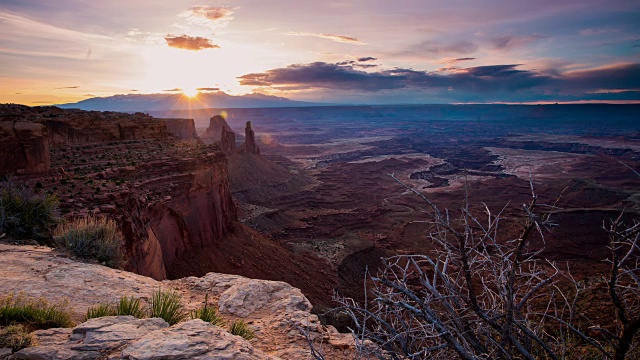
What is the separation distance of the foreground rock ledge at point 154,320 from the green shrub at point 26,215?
1.09m

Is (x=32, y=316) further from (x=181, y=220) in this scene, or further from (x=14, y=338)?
(x=181, y=220)

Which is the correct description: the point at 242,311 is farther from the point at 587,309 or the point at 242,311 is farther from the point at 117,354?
the point at 587,309

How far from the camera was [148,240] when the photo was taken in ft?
44.5

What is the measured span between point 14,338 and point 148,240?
10791 millimetres

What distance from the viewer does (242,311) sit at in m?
6.54

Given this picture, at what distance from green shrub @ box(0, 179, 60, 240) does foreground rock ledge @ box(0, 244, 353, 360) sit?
1.09 meters

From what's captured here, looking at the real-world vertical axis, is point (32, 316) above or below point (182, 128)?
below

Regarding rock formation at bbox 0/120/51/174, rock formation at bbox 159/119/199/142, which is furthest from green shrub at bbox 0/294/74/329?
rock formation at bbox 159/119/199/142

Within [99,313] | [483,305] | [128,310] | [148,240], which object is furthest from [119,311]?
[148,240]

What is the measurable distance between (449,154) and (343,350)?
4506 inches

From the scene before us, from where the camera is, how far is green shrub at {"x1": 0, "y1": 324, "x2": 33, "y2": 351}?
3445 millimetres

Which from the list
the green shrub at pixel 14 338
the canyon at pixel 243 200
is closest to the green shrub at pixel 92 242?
the canyon at pixel 243 200

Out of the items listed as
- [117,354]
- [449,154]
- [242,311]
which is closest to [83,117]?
[242,311]

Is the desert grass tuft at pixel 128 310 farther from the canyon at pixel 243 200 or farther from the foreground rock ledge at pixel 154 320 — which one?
the canyon at pixel 243 200
